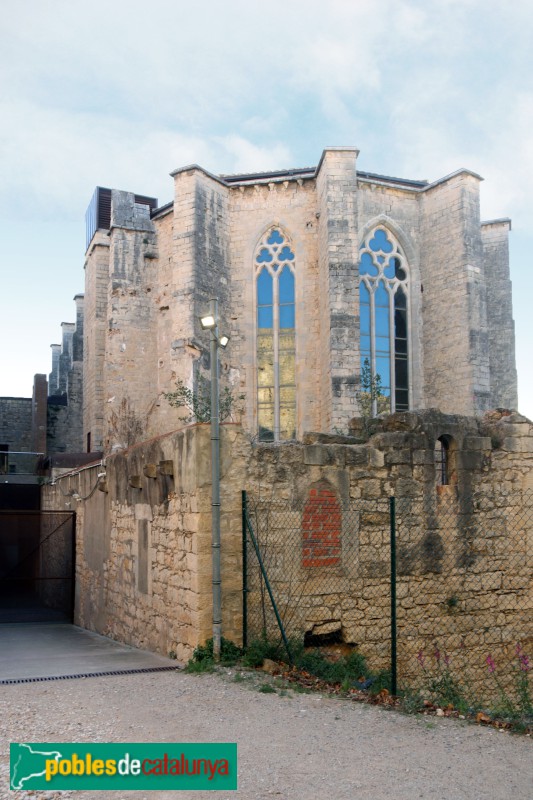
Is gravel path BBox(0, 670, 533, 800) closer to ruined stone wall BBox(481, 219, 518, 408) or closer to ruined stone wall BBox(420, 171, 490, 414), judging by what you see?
ruined stone wall BBox(420, 171, 490, 414)

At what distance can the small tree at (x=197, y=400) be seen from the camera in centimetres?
2005

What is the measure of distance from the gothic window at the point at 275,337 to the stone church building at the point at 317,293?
0.12 ft

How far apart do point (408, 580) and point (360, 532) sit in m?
0.88

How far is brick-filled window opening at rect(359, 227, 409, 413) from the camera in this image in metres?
22.4

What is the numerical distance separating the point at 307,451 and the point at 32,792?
15.3ft

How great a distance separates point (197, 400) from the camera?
2053 centimetres

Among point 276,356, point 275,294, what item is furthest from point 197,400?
point 275,294

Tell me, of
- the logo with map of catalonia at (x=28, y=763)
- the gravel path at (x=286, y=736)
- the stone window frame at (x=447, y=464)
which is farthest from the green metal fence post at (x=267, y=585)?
the logo with map of catalonia at (x=28, y=763)

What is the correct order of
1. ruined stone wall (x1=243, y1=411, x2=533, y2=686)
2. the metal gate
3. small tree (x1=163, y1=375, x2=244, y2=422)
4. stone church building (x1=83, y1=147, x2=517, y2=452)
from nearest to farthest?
ruined stone wall (x1=243, y1=411, x2=533, y2=686), the metal gate, small tree (x1=163, y1=375, x2=244, y2=422), stone church building (x1=83, y1=147, x2=517, y2=452)

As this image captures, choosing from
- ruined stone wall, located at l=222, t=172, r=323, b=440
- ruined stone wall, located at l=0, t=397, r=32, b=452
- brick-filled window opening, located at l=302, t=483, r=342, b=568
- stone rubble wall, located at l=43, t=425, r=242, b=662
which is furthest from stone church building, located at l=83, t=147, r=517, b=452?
ruined stone wall, located at l=0, t=397, r=32, b=452

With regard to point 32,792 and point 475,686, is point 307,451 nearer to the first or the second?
point 475,686

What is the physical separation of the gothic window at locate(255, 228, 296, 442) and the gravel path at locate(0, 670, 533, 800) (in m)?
15.7

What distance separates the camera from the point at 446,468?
9.21 meters

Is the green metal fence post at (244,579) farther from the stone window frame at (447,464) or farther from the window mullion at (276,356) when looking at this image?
the window mullion at (276,356)
